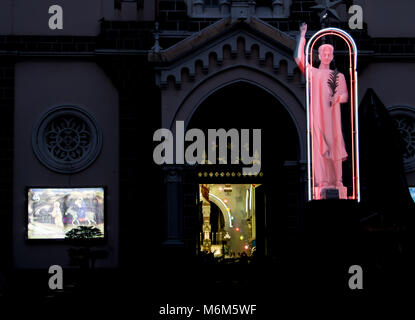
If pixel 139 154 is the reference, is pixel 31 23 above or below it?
above

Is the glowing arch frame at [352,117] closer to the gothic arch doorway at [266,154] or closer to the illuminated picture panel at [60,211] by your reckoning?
the gothic arch doorway at [266,154]

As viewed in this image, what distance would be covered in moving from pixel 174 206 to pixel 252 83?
11.7 ft

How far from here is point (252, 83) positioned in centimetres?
1764

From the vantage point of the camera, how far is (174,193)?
17.0 m

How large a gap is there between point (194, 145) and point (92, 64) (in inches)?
140

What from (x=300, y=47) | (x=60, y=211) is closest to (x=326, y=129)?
(x=300, y=47)

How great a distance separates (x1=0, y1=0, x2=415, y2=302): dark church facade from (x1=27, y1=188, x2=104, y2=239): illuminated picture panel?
156mm

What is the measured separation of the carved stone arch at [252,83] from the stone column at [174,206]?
4.70 ft

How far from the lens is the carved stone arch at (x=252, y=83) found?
17.5 meters

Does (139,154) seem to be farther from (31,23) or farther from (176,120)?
(31,23)

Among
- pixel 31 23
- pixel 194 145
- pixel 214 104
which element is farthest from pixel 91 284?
pixel 31 23

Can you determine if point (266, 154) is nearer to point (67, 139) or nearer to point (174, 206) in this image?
point (174, 206)

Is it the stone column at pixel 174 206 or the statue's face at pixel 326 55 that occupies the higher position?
the statue's face at pixel 326 55

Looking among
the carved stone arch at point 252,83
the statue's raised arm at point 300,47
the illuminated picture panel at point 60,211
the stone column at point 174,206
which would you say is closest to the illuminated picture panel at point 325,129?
the statue's raised arm at point 300,47
